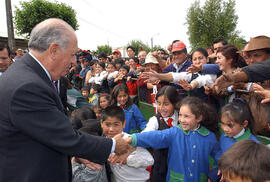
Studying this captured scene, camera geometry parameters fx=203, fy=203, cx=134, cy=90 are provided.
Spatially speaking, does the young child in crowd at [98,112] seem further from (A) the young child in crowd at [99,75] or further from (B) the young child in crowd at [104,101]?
(A) the young child in crowd at [99,75]

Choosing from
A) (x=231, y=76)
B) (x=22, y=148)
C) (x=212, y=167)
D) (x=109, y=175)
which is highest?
(x=231, y=76)

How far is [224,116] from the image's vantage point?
2.29 meters

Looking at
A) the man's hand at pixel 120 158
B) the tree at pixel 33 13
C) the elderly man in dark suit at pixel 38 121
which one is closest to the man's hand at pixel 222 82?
the man's hand at pixel 120 158

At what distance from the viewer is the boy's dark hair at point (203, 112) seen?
2387 millimetres

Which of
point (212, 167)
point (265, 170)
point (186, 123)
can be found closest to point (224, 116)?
point (186, 123)

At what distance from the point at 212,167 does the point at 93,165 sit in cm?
134

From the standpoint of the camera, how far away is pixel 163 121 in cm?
278

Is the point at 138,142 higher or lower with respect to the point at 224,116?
lower

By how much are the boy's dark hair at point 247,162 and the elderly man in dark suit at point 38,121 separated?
3.26 ft

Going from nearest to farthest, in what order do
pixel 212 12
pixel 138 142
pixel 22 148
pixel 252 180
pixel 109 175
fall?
pixel 252 180 < pixel 22 148 < pixel 138 142 < pixel 109 175 < pixel 212 12

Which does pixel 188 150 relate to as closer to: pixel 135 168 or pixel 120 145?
pixel 135 168

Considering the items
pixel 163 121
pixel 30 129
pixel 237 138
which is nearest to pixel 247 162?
pixel 237 138

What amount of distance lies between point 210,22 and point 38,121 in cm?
2409

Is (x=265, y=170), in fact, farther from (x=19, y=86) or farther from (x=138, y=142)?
(x=19, y=86)
